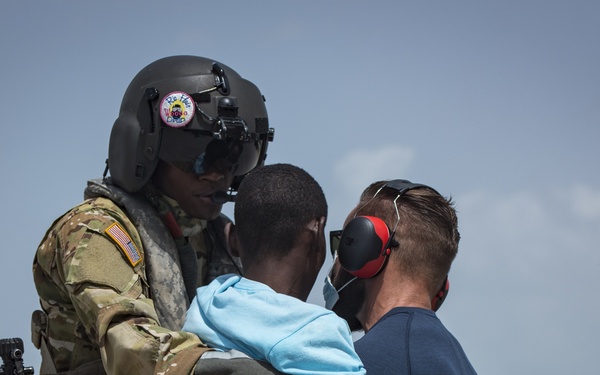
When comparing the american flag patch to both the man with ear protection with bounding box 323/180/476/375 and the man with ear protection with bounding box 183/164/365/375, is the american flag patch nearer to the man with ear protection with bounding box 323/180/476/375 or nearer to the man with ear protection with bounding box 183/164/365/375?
the man with ear protection with bounding box 183/164/365/375

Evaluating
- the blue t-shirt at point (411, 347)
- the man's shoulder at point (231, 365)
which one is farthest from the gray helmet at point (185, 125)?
the man's shoulder at point (231, 365)

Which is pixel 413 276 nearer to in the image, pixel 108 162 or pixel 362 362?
pixel 362 362

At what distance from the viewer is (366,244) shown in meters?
3.77

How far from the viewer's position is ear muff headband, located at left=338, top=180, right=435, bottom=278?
379cm

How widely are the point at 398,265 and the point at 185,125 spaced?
1.66 metres

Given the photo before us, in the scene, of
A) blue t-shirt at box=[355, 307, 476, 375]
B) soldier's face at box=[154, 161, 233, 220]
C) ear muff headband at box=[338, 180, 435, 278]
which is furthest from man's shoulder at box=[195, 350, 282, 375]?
soldier's face at box=[154, 161, 233, 220]

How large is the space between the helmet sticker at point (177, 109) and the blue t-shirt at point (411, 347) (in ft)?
6.03

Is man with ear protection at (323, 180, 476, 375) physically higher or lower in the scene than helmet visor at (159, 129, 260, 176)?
lower

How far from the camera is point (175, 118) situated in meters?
5.00

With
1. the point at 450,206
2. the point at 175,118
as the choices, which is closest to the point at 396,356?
the point at 450,206

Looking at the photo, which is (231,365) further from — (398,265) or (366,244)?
(398,265)

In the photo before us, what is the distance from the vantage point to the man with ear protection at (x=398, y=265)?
361 centimetres

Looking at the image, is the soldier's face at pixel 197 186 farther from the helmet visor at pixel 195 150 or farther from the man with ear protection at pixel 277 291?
the man with ear protection at pixel 277 291

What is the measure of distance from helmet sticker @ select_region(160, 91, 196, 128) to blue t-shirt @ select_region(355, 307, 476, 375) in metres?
1.84
